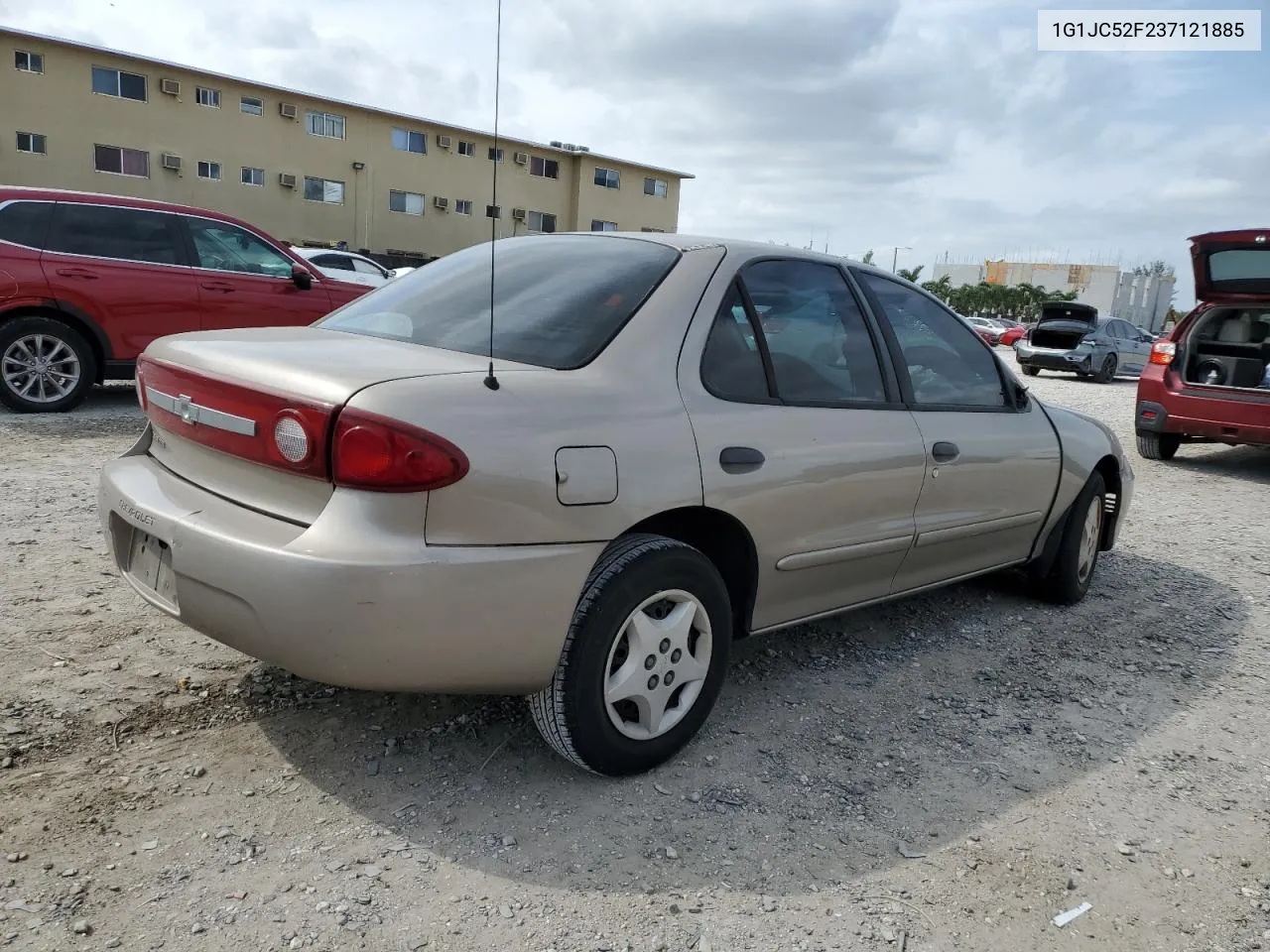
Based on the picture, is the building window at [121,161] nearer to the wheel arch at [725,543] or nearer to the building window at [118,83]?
the building window at [118,83]

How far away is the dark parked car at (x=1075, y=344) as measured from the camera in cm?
2042

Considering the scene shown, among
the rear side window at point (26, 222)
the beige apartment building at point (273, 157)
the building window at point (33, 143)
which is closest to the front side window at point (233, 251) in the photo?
the rear side window at point (26, 222)

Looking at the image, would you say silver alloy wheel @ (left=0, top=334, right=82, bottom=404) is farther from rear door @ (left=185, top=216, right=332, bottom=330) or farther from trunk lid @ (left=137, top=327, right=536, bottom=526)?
trunk lid @ (left=137, top=327, right=536, bottom=526)

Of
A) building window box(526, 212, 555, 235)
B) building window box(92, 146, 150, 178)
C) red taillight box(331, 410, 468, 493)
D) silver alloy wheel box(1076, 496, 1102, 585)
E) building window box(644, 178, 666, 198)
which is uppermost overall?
building window box(644, 178, 666, 198)

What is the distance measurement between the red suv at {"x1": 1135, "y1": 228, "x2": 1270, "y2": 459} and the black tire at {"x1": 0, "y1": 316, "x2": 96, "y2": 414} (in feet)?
29.9

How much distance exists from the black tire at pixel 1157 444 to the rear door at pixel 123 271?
8.76 m

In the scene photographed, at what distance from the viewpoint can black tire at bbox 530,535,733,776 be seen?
248 centimetres

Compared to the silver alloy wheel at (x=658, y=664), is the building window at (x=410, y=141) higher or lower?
higher

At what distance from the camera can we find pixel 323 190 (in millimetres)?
33688

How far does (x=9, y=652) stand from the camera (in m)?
3.19

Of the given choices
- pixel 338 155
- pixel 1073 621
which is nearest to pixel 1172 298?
pixel 338 155

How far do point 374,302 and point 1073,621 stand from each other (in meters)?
3.33

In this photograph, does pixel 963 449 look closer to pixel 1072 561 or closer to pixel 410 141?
pixel 1072 561

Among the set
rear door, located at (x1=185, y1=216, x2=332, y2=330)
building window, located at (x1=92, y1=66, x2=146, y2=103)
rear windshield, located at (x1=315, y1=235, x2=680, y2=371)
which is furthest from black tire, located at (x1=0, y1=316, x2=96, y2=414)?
building window, located at (x1=92, y1=66, x2=146, y2=103)
